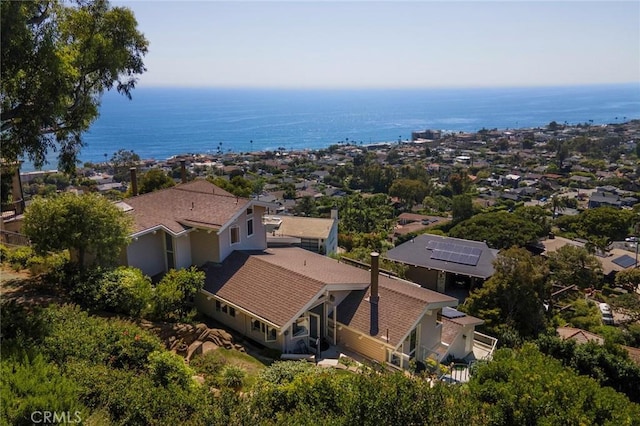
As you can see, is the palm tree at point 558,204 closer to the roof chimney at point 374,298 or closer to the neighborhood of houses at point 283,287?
the neighborhood of houses at point 283,287

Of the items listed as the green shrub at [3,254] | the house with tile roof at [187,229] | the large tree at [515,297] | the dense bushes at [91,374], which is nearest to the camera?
the dense bushes at [91,374]

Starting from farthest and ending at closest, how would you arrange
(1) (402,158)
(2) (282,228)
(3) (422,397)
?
(1) (402,158), (2) (282,228), (3) (422,397)

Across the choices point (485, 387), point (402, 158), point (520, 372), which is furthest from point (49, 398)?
point (402, 158)

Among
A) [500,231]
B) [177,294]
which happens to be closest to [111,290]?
[177,294]

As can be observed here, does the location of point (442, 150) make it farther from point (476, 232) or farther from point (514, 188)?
point (476, 232)

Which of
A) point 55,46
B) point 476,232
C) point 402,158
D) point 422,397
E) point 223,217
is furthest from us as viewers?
point 402,158

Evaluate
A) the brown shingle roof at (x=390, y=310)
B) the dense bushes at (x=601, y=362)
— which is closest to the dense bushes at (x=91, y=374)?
the brown shingle roof at (x=390, y=310)

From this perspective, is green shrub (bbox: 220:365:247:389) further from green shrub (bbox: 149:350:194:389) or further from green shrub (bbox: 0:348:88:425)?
green shrub (bbox: 0:348:88:425)
